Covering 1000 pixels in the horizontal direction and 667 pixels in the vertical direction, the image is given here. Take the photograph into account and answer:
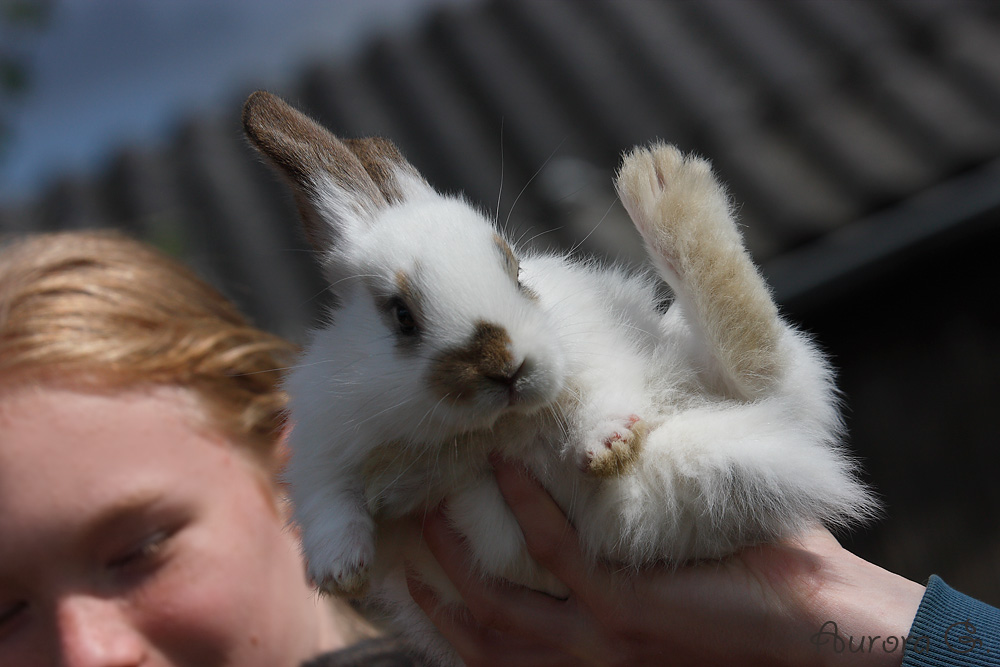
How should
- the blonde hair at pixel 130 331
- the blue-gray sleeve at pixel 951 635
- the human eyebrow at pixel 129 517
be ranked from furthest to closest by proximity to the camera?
the blonde hair at pixel 130 331 → the human eyebrow at pixel 129 517 → the blue-gray sleeve at pixel 951 635

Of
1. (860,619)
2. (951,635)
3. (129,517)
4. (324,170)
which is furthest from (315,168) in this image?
(951,635)

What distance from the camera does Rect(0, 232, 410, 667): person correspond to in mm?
2133

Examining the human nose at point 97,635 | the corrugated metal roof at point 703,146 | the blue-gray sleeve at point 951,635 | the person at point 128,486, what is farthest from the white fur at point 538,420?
the corrugated metal roof at point 703,146

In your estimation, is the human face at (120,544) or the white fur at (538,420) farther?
the human face at (120,544)

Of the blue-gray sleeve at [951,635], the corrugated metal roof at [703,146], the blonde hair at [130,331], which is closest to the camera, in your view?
the blue-gray sleeve at [951,635]

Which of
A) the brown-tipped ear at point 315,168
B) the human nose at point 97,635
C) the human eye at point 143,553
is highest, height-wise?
the brown-tipped ear at point 315,168

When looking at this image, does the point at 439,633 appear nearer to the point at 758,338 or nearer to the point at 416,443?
the point at 416,443

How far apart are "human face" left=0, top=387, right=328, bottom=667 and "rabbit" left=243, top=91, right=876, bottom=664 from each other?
609 mm

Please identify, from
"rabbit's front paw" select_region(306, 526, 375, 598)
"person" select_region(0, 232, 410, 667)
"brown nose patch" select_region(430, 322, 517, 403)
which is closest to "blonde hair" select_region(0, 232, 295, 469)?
"person" select_region(0, 232, 410, 667)

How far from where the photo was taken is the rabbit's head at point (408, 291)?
160 cm

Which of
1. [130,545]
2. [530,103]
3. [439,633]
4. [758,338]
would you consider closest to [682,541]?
[758,338]

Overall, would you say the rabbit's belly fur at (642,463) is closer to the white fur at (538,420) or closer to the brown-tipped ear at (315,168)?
the white fur at (538,420)

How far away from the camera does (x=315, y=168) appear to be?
6.23 ft

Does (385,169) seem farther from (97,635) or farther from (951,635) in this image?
(951,635)
